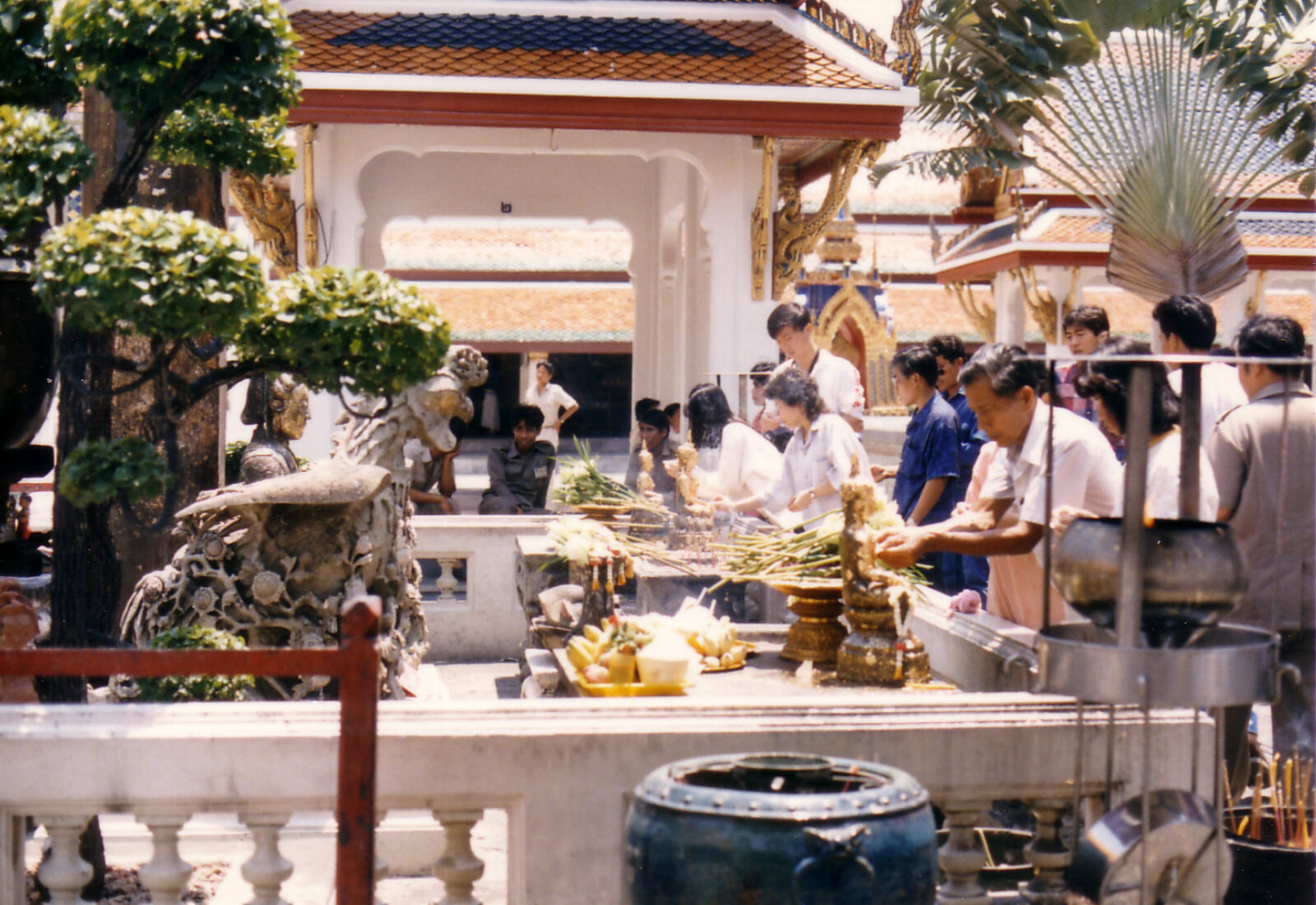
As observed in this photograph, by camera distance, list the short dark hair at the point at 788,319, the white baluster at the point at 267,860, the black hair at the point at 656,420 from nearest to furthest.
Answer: the white baluster at the point at 267,860
the short dark hair at the point at 788,319
the black hair at the point at 656,420

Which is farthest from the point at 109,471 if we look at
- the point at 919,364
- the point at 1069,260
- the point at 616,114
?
the point at 1069,260

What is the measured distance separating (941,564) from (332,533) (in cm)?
278

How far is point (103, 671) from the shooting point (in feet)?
7.65

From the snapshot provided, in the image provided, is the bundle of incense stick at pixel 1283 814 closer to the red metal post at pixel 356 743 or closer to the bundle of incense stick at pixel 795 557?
the bundle of incense stick at pixel 795 557

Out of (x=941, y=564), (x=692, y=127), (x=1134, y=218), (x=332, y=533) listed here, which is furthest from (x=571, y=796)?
(x=1134, y=218)

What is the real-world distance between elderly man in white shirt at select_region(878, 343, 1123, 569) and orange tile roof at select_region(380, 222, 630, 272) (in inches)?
654

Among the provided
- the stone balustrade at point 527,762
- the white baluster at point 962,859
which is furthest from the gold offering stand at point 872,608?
the white baluster at point 962,859

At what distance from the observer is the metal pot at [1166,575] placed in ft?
8.46

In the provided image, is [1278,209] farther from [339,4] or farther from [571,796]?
[571,796]

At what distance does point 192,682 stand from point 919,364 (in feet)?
10.9

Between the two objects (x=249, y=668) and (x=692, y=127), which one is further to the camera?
(x=692, y=127)

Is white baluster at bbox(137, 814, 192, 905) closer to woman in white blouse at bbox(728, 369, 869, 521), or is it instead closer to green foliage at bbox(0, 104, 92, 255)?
green foliage at bbox(0, 104, 92, 255)

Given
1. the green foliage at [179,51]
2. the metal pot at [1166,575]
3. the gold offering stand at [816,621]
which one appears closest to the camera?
the metal pot at [1166,575]

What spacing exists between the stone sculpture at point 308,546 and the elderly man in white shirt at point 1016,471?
184cm
